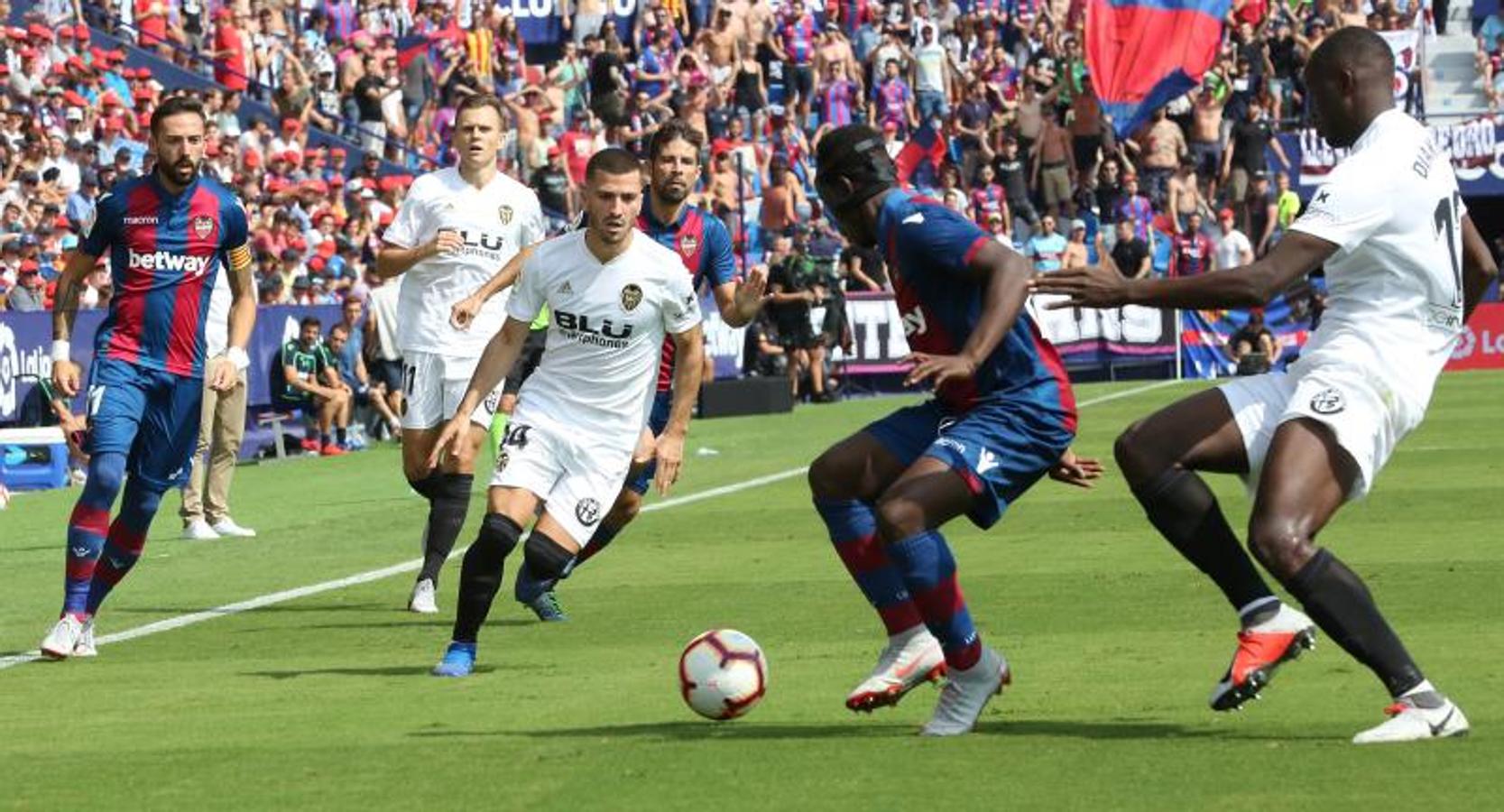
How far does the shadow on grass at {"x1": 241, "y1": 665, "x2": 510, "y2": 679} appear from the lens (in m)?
10.7

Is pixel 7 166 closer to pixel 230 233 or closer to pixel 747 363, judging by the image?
pixel 747 363

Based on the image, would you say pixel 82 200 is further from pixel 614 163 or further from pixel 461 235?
pixel 614 163

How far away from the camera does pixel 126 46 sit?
1323 inches

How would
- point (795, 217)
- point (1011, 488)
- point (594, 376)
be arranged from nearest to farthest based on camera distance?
point (1011, 488) → point (594, 376) → point (795, 217)

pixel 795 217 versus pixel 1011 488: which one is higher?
pixel 1011 488

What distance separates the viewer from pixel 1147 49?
1521 inches

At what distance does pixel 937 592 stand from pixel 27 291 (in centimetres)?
1779

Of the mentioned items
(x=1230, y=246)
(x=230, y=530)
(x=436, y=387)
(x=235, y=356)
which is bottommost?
(x=1230, y=246)

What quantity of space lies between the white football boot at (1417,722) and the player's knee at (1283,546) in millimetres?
506

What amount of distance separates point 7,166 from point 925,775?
72.6ft

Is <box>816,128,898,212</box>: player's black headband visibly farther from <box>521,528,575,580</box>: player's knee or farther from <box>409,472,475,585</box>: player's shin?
<box>409,472,475,585</box>: player's shin

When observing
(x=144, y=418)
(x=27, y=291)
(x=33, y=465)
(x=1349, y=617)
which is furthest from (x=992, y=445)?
(x=27, y=291)

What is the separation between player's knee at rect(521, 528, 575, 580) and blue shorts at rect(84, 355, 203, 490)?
207 cm

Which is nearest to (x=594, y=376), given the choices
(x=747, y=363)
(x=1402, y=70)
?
(x=747, y=363)
